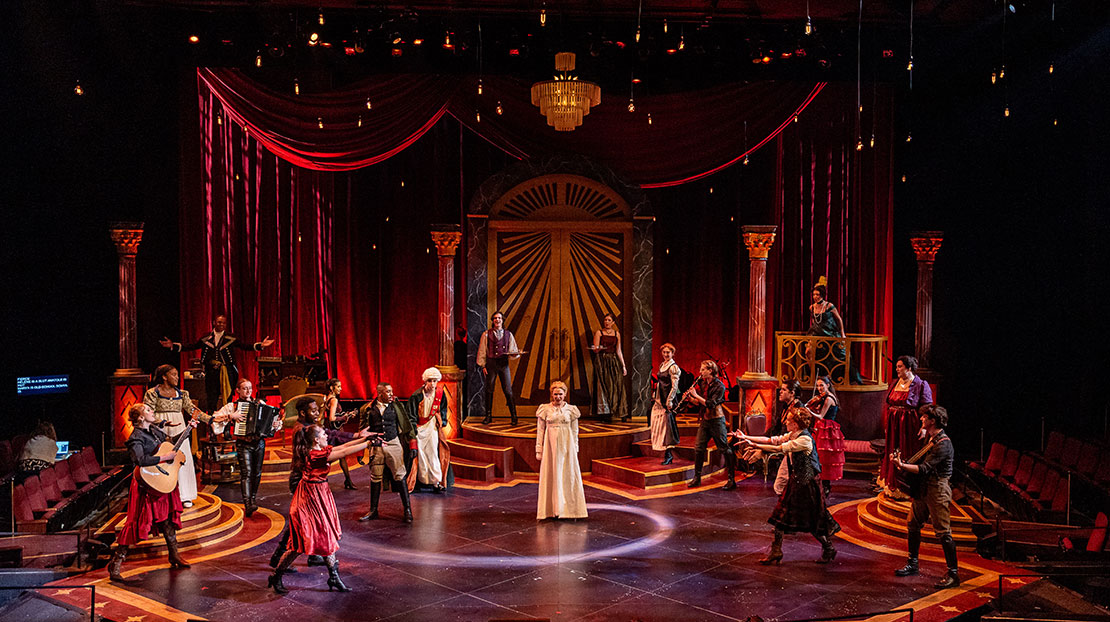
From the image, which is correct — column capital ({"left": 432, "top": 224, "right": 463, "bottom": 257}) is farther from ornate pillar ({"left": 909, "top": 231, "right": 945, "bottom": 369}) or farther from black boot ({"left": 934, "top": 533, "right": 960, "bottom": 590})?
black boot ({"left": 934, "top": 533, "right": 960, "bottom": 590})

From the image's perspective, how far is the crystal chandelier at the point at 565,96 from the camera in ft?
37.0

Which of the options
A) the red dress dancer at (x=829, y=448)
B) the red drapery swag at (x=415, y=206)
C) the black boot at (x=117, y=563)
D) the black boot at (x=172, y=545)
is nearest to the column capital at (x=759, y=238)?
the red drapery swag at (x=415, y=206)

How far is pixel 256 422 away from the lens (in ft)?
31.3

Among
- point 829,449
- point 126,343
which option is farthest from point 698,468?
point 126,343

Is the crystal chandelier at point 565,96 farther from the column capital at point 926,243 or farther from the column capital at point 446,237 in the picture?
the column capital at point 926,243

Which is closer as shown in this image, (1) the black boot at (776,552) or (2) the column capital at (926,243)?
(1) the black boot at (776,552)

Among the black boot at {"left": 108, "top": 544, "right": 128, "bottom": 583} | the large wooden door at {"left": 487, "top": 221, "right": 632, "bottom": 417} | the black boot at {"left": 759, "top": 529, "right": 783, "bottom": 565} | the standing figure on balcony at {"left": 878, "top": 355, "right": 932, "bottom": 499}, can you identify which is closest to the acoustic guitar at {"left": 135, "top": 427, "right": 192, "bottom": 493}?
the black boot at {"left": 108, "top": 544, "right": 128, "bottom": 583}

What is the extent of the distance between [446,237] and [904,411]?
5826mm

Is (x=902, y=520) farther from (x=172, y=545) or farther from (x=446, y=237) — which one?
(x=446, y=237)

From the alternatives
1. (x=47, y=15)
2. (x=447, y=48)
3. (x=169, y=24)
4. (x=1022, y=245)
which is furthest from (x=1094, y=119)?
(x=47, y=15)

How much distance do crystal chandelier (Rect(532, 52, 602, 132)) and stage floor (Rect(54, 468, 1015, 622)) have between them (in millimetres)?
4337

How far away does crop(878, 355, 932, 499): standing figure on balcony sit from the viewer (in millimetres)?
9734

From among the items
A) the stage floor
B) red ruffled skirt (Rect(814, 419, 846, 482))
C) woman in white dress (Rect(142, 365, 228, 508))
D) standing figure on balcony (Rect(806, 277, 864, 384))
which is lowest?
the stage floor

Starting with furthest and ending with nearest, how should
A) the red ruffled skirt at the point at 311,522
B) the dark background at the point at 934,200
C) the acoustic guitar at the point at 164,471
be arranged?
the dark background at the point at 934,200
the acoustic guitar at the point at 164,471
the red ruffled skirt at the point at 311,522
